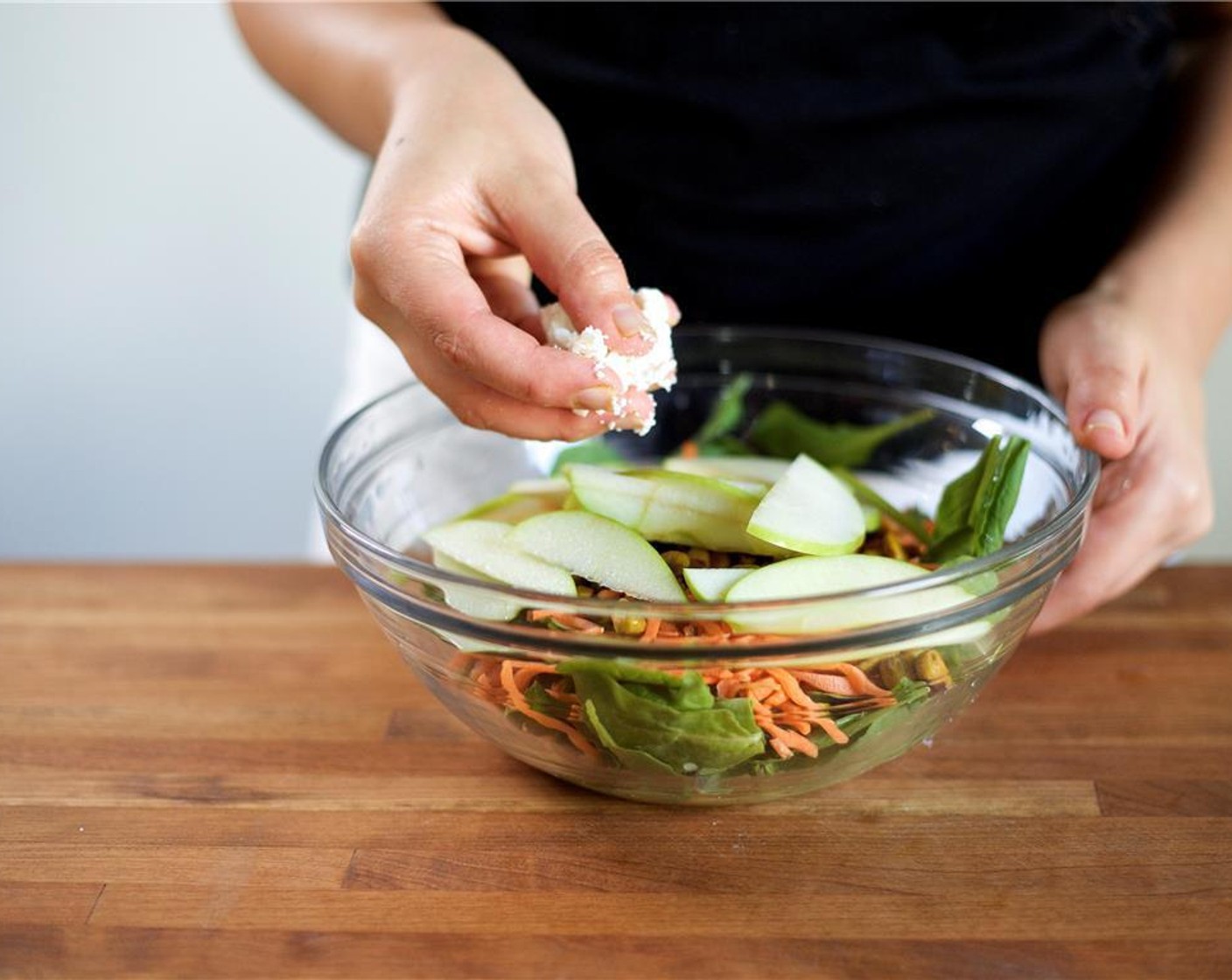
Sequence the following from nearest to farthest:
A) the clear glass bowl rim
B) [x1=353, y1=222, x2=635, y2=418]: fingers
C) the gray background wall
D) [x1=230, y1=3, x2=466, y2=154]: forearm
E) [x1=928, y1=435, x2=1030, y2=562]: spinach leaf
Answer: the clear glass bowl rim < [x1=353, y1=222, x2=635, y2=418]: fingers < [x1=928, y1=435, x2=1030, y2=562]: spinach leaf < [x1=230, y1=3, x2=466, y2=154]: forearm < the gray background wall

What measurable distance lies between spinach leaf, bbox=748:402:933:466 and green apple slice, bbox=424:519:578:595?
1.20 ft

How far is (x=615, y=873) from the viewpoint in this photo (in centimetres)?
76

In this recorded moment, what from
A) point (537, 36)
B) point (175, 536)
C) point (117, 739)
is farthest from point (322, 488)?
point (175, 536)

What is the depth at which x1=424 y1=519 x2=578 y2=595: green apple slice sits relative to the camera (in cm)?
79

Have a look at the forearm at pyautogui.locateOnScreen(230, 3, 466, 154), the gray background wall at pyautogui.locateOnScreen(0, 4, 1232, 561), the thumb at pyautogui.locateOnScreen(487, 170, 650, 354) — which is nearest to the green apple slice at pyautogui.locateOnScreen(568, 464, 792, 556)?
the thumb at pyautogui.locateOnScreen(487, 170, 650, 354)

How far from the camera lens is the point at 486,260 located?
92cm

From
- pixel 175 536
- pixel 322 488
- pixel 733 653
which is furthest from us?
pixel 175 536

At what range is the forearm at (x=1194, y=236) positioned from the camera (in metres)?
1.12

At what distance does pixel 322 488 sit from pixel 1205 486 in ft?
2.33

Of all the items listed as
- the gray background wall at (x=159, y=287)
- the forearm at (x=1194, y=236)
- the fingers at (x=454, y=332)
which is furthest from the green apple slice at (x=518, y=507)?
the gray background wall at (x=159, y=287)

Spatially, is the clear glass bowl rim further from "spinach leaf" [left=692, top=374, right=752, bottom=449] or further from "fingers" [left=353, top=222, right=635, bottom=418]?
"spinach leaf" [left=692, top=374, right=752, bottom=449]

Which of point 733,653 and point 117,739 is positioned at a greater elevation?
point 733,653

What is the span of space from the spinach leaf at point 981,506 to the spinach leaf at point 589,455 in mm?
315

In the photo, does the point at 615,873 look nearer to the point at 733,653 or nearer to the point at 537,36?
the point at 733,653
